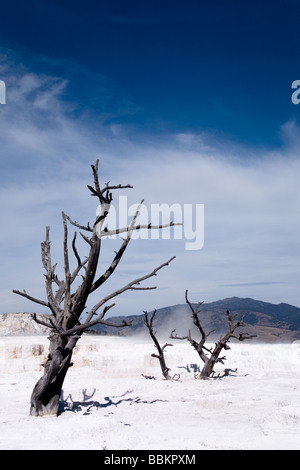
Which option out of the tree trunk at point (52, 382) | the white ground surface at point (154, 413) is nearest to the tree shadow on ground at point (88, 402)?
the white ground surface at point (154, 413)

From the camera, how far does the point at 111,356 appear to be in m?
19.9

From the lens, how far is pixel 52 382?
828 centimetres

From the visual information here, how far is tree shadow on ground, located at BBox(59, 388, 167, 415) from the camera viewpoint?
9133 millimetres

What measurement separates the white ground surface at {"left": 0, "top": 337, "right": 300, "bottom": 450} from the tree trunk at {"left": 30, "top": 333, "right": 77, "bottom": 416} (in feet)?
0.94

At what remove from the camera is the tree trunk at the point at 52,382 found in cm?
811

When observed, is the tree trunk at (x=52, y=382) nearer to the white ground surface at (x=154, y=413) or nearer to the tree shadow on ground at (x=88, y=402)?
the white ground surface at (x=154, y=413)

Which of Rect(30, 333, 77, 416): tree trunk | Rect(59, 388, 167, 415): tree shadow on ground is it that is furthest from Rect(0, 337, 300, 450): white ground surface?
Rect(30, 333, 77, 416): tree trunk

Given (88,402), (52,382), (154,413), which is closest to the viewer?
(52,382)

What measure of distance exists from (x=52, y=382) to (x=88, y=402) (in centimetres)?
222

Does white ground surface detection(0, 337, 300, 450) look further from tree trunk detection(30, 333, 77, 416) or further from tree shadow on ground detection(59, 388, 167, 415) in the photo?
tree trunk detection(30, 333, 77, 416)

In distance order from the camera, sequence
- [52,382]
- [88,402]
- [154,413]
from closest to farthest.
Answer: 1. [52,382]
2. [154,413]
3. [88,402]

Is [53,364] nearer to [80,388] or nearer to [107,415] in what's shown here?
[107,415]
